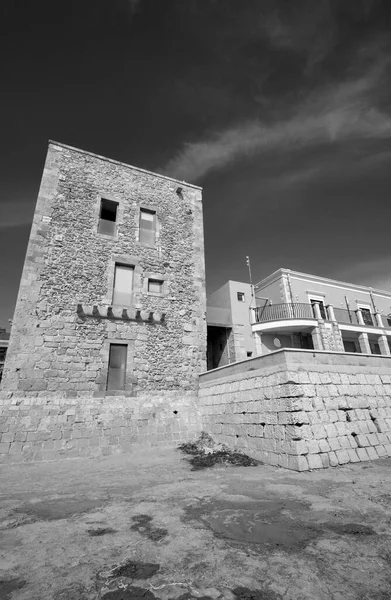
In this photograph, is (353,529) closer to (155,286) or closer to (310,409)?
(310,409)

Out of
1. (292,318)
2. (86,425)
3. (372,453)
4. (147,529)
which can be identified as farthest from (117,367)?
(292,318)

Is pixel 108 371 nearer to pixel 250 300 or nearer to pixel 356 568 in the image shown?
pixel 356 568

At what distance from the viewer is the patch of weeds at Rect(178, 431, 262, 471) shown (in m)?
6.66

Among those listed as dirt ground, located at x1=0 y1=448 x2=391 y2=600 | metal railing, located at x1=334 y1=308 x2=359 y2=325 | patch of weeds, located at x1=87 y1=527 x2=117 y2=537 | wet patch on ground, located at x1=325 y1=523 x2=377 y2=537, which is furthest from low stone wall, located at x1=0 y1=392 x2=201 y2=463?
metal railing, located at x1=334 y1=308 x2=359 y2=325

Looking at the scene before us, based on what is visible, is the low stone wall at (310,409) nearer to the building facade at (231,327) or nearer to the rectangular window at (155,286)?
the rectangular window at (155,286)

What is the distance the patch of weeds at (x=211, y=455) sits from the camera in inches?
262

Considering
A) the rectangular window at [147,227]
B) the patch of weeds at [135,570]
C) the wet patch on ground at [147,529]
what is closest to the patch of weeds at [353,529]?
the wet patch on ground at [147,529]

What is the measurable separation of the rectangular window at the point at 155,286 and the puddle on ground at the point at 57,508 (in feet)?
25.7

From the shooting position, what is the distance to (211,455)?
24.1ft

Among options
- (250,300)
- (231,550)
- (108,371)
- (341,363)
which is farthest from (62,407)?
(250,300)

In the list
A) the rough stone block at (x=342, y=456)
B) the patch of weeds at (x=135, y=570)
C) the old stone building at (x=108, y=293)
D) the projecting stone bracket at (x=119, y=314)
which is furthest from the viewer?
the projecting stone bracket at (x=119, y=314)

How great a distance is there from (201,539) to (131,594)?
40.4 inches

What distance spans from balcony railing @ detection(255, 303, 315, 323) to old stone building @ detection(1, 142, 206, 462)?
7.71m

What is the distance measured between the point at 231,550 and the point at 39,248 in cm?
1012
